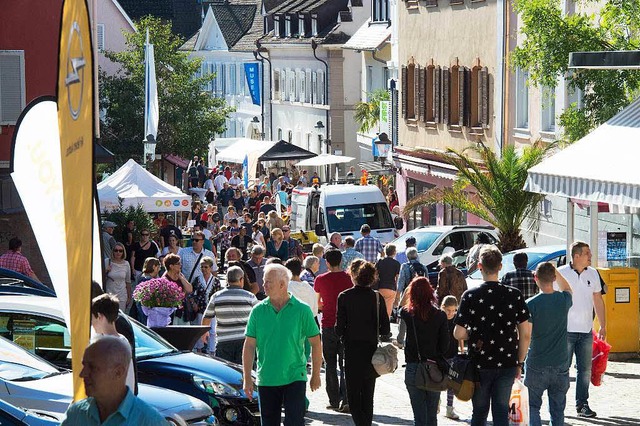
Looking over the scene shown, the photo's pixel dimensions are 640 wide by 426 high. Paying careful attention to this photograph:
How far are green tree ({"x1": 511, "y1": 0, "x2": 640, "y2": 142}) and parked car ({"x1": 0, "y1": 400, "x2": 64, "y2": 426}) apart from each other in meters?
12.9

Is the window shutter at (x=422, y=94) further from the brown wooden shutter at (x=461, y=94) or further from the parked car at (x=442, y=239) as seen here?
the parked car at (x=442, y=239)

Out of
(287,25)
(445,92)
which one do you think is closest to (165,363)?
(445,92)

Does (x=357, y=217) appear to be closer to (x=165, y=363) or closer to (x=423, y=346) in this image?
(x=165, y=363)

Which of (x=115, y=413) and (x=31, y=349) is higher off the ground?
(x=115, y=413)

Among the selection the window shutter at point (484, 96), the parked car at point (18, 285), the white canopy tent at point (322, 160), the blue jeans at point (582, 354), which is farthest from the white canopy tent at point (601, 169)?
the white canopy tent at point (322, 160)

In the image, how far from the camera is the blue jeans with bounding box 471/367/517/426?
1118 cm

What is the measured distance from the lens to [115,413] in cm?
604

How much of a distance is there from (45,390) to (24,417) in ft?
5.11

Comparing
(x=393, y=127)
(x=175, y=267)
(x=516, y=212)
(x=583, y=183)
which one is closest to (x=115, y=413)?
(x=175, y=267)

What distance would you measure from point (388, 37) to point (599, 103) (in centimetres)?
3376

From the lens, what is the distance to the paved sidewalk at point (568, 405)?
47.5 feet

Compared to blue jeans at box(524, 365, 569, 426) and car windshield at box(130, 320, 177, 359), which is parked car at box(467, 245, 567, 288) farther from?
blue jeans at box(524, 365, 569, 426)

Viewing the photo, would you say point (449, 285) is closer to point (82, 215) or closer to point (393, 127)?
point (82, 215)

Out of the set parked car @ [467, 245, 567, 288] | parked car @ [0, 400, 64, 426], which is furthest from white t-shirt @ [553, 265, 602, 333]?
parked car @ [467, 245, 567, 288]
